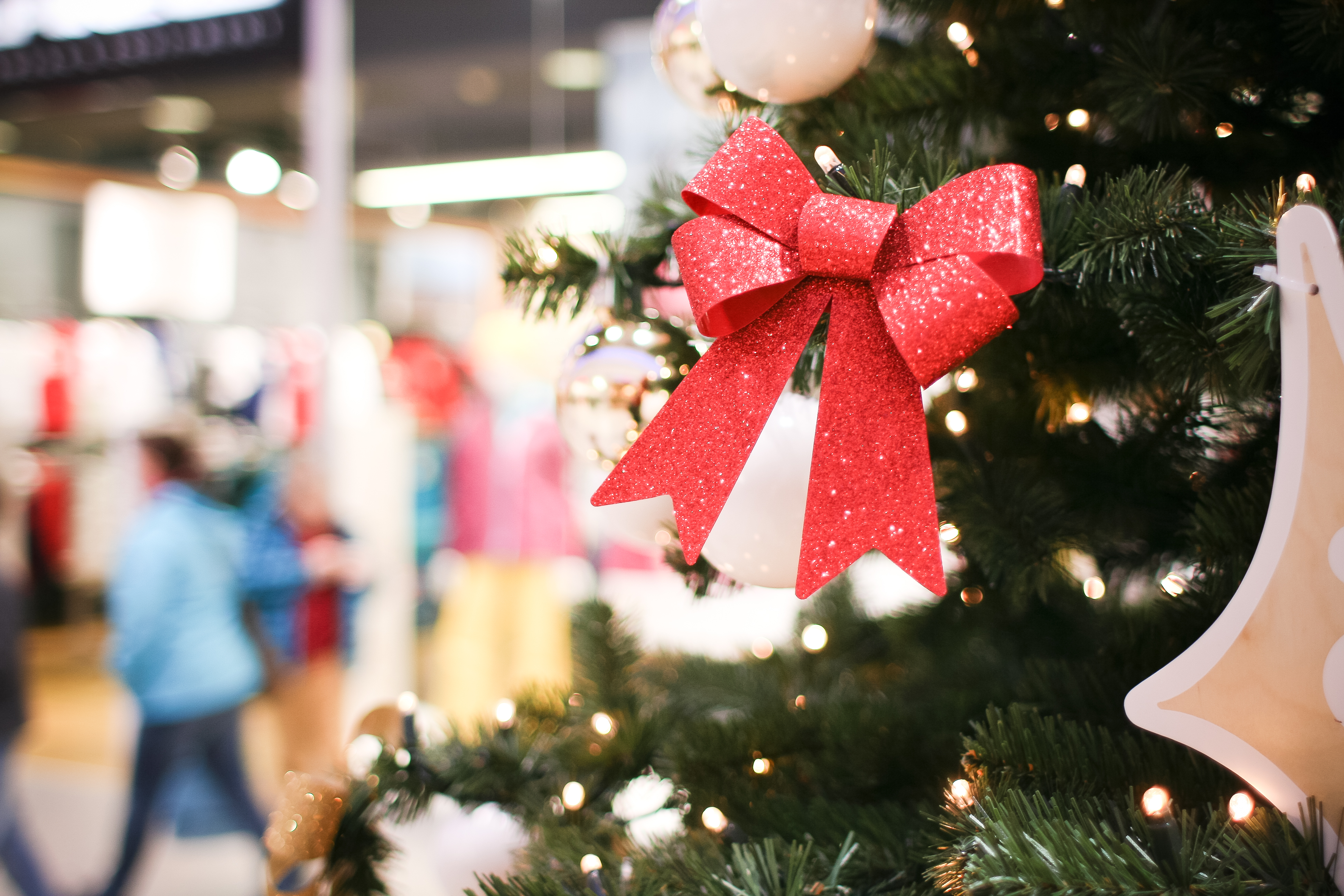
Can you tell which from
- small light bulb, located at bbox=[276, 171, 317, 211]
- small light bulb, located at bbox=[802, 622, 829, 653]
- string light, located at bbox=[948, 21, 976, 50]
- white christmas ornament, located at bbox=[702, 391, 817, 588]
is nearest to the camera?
white christmas ornament, located at bbox=[702, 391, 817, 588]

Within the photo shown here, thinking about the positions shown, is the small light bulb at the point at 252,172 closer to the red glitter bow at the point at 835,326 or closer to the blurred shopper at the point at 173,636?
the blurred shopper at the point at 173,636

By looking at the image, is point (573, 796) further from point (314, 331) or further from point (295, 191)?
point (295, 191)

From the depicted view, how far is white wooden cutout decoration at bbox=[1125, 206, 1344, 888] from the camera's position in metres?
0.38

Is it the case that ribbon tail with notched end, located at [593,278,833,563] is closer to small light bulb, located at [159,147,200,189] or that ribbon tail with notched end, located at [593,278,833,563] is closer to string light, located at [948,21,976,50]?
string light, located at [948,21,976,50]

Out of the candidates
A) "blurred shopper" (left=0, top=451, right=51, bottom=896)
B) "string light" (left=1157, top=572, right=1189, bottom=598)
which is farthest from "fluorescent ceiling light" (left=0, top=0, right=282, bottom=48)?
"string light" (left=1157, top=572, right=1189, bottom=598)

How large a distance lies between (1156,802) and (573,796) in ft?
1.32

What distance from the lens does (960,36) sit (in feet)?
2.16

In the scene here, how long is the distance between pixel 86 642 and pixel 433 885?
3580 millimetres

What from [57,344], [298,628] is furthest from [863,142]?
[57,344]

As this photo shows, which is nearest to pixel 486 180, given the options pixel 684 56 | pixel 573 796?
pixel 684 56

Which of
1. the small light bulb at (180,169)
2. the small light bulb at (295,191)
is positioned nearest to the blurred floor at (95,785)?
the small light bulb at (180,169)

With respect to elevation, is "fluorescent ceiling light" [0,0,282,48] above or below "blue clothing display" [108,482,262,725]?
above

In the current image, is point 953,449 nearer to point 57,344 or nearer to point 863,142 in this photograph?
point 863,142

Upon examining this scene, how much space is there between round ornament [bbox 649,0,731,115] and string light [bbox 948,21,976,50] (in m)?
0.17
